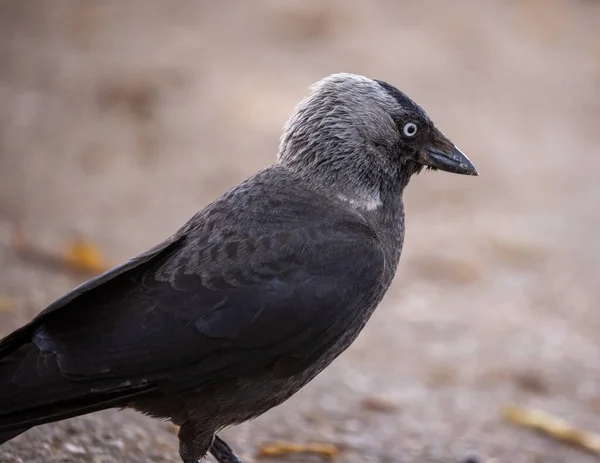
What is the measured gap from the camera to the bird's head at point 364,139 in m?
4.89

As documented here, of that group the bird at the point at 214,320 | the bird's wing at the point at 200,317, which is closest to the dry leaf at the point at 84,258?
the bird at the point at 214,320

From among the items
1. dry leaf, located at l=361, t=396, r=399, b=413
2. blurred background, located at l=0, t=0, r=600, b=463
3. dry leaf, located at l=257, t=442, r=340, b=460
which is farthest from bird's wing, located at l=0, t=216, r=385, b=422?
dry leaf, located at l=361, t=396, r=399, b=413

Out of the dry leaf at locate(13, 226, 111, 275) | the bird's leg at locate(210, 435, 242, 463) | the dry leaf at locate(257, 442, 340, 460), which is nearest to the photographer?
the bird's leg at locate(210, 435, 242, 463)

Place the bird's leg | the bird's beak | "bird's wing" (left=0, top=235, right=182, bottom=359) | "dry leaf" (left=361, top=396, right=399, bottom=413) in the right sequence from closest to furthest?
1. "bird's wing" (left=0, top=235, right=182, bottom=359)
2. the bird's leg
3. the bird's beak
4. "dry leaf" (left=361, top=396, right=399, bottom=413)

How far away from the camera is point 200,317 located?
4.26 meters

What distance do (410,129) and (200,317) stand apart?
4.80ft

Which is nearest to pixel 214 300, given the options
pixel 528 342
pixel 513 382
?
pixel 513 382

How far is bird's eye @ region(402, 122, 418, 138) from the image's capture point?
4938 millimetres

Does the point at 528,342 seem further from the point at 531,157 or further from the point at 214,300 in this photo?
the point at 214,300

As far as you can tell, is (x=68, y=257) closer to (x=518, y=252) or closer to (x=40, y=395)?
(x=40, y=395)

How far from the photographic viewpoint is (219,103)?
10.5 m

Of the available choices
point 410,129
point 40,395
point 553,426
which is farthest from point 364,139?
point 553,426

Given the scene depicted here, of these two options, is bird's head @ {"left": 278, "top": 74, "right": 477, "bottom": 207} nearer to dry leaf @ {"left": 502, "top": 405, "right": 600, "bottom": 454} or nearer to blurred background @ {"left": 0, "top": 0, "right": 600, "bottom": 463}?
blurred background @ {"left": 0, "top": 0, "right": 600, "bottom": 463}

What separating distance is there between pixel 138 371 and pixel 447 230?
544 cm
